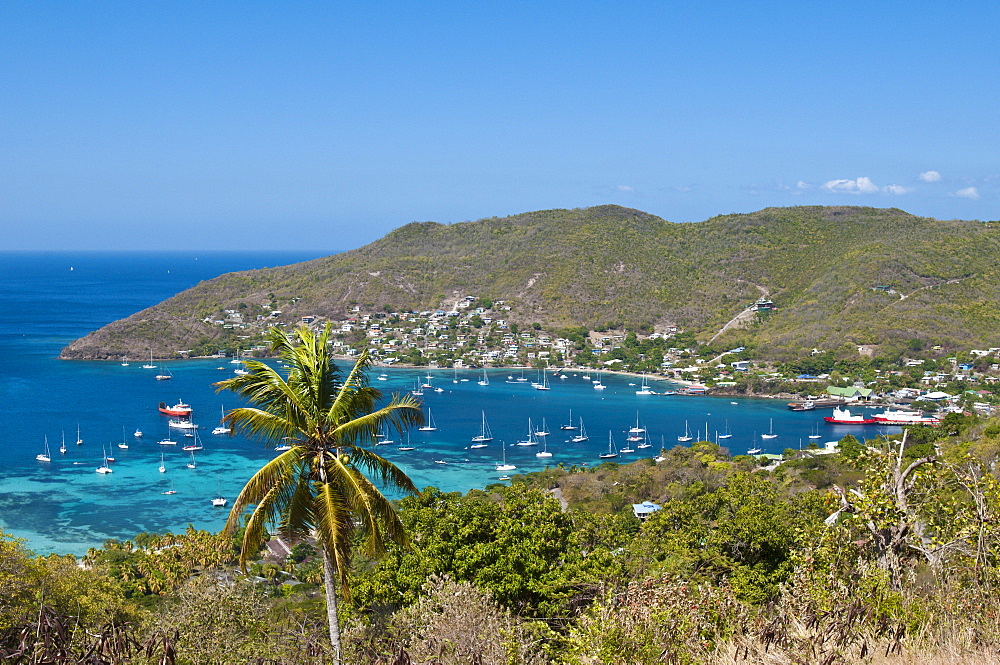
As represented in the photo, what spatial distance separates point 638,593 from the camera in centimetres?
795

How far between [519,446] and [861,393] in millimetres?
31018

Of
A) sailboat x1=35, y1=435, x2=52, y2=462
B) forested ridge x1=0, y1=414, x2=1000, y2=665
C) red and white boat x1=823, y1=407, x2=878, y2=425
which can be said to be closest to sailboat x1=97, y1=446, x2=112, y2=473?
sailboat x1=35, y1=435, x2=52, y2=462

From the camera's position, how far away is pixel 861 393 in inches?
2778

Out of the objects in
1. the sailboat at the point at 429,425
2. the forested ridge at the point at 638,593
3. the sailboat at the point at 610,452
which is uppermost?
the forested ridge at the point at 638,593

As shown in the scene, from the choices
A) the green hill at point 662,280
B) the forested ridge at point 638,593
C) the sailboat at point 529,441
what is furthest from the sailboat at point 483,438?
the forested ridge at point 638,593

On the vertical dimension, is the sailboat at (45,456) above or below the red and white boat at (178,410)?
below

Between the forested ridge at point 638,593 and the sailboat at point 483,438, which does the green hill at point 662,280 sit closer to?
the sailboat at point 483,438

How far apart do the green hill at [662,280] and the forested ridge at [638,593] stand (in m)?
75.3

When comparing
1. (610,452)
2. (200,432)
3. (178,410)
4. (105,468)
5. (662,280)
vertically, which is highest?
(662,280)

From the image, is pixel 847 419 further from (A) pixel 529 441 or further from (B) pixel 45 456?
(B) pixel 45 456

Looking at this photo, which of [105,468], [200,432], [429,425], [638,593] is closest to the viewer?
[638,593]

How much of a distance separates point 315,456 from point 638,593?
3131mm

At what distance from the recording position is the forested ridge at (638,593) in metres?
7.04

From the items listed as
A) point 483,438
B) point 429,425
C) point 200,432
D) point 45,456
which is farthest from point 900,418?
point 45,456
